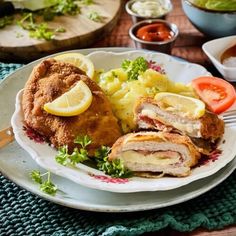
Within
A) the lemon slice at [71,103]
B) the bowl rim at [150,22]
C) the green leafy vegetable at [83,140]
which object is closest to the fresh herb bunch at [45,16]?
the bowl rim at [150,22]

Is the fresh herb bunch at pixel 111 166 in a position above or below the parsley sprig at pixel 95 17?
above

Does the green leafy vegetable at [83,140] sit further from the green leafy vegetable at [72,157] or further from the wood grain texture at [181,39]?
the wood grain texture at [181,39]

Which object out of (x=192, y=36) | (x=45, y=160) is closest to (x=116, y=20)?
(x=192, y=36)

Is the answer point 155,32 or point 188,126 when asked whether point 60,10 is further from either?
point 188,126

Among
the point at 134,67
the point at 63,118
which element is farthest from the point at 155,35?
the point at 63,118

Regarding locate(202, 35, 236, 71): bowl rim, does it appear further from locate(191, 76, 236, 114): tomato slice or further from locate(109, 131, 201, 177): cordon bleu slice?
locate(109, 131, 201, 177): cordon bleu slice

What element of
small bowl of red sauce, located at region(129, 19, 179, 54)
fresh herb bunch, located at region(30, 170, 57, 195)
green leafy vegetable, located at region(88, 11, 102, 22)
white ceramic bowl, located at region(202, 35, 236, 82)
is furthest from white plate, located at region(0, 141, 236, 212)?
green leafy vegetable, located at region(88, 11, 102, 22)

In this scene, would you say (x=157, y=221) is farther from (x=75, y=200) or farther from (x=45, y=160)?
(x=45, y=160)
